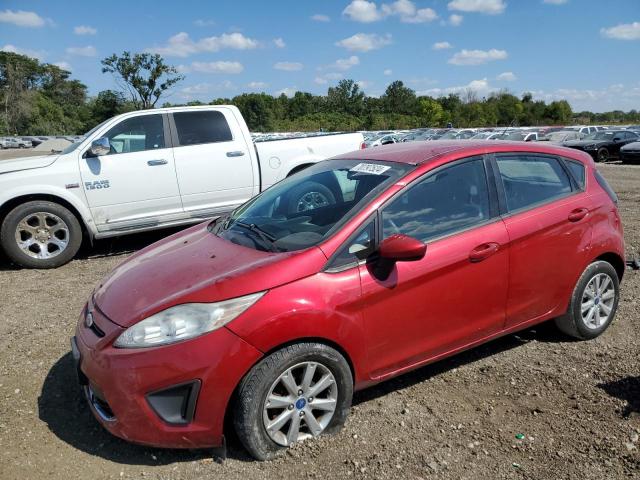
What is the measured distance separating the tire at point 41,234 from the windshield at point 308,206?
10.9 ft

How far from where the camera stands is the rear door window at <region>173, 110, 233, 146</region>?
712cm

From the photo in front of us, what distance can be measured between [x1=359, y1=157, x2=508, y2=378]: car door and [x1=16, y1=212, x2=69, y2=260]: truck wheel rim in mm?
4905

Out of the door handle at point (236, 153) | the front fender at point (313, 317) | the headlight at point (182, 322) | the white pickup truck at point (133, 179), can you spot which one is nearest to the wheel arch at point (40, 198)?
the white pickup truck at point (133, 179)

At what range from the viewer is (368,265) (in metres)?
2.93

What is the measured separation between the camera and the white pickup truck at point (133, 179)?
639 centimetres

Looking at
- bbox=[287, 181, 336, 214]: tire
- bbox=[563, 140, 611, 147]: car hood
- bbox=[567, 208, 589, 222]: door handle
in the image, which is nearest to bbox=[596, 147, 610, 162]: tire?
bbox=[563, 140, 611, 147]: car hood

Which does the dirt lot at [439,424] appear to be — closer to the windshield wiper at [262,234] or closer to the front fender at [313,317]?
the front fender at [313,317]

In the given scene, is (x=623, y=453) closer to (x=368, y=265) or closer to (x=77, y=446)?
(x=368, y=265)

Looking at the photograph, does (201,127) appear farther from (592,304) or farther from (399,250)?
(592,304)

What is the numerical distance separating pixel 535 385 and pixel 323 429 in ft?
5.01

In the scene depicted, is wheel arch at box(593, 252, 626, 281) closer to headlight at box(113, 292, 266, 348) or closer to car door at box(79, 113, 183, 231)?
headlight at box(113, 292, 266, 348)

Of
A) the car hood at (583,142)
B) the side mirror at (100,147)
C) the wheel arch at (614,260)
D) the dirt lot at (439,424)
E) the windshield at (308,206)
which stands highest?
the side mirror at (100,147)

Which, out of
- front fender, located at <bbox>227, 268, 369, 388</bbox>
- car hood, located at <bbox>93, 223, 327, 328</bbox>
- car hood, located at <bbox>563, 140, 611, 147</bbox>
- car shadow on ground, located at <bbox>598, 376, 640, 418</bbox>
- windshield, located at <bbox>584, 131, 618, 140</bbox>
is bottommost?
car shadow on ground, located at <bbox>598, 376, 640, 418</bbox>

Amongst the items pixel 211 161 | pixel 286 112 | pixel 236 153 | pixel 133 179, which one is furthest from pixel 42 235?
pixel 286 112
